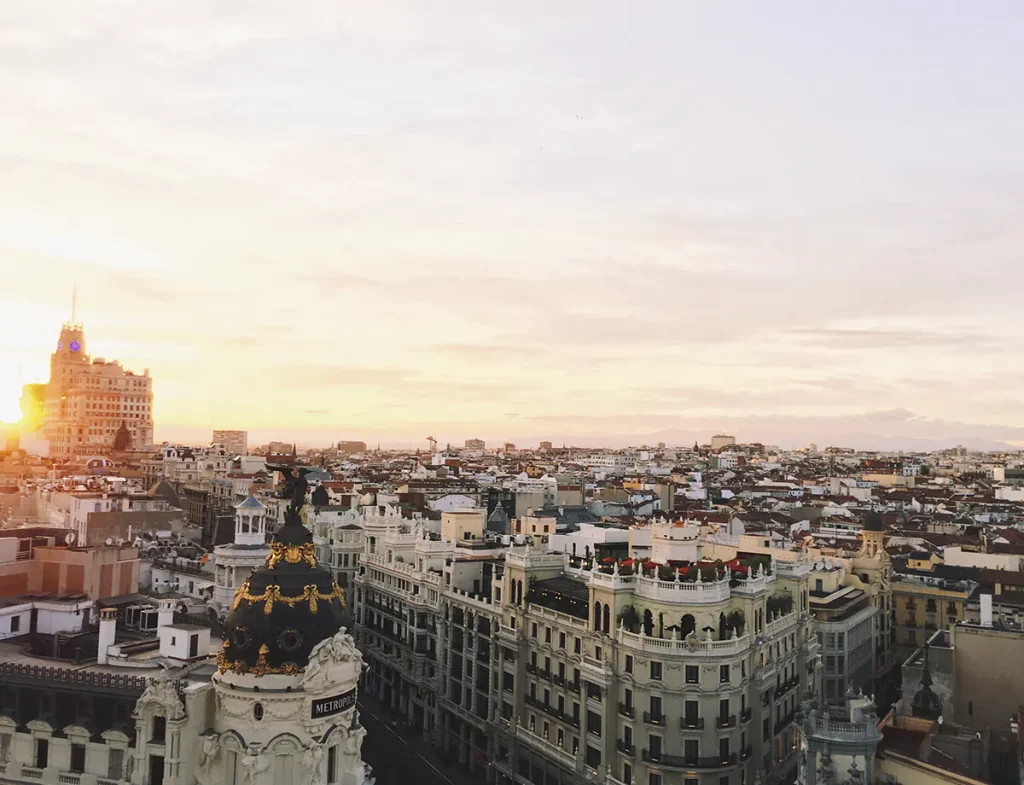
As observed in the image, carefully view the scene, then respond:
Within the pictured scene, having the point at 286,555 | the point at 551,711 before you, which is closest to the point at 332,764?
the point at 286,555

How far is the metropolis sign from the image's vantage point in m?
35.0

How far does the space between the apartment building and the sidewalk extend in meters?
1.11

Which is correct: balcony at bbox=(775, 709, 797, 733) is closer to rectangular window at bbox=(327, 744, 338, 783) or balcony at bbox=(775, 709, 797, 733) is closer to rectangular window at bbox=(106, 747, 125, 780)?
rectangular window at bbox=(327, 744, 338, 783)

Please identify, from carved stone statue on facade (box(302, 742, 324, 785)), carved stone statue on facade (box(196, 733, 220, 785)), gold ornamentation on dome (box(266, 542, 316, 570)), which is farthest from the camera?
gold ornamentation on dome (box(266, 542, 316, 570))

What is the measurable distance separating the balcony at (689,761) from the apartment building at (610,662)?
2.6 inches

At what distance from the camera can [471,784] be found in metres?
70.4

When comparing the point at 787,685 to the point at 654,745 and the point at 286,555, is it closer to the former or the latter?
the point at 654,745

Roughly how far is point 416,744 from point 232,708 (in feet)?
157

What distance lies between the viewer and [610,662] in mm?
58469

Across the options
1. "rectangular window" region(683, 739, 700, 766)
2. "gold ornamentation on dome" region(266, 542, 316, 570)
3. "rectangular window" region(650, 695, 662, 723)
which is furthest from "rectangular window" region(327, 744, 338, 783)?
"rectangular window" region(683, 739, 700, 766)

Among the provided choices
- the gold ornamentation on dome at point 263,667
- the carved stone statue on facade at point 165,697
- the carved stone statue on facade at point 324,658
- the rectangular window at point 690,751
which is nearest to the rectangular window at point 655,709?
the rectangular window at point 690,751

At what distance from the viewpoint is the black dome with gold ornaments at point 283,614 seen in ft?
115

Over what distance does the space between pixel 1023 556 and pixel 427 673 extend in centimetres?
6990

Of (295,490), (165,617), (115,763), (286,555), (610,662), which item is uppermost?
(295,490)
